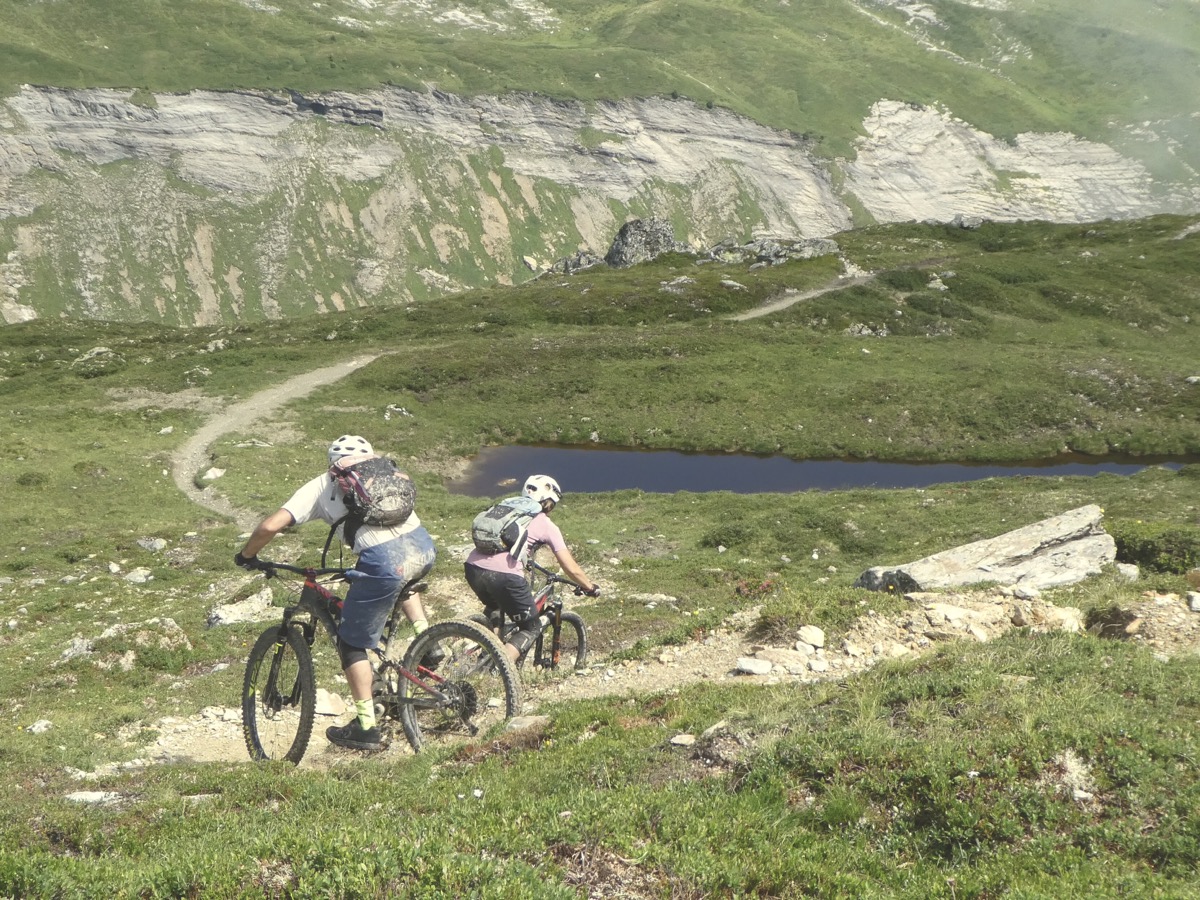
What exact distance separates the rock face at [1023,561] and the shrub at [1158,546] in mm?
465

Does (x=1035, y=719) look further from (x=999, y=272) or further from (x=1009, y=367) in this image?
(x=999, y=272)

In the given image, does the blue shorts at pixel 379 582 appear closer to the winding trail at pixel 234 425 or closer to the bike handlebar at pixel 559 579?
the bike handlebar at pixel 559 579

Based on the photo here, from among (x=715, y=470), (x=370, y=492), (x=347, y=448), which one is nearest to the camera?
(x=370, y=492)

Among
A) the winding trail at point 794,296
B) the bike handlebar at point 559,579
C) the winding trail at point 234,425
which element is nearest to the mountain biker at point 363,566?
the bike handlebar at point 559,579

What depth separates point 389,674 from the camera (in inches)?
432

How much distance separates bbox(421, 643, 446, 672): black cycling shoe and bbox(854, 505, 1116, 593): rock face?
11190 millimetres

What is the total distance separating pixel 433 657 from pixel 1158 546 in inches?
685

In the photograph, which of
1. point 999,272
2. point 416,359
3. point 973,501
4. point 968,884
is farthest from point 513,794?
point 999,272

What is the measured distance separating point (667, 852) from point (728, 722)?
329cm

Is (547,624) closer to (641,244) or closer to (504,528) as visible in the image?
(504,528)

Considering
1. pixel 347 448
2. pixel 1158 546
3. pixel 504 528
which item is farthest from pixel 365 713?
pixel 1158 546

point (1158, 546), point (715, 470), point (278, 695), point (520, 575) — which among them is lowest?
point (715, 470)

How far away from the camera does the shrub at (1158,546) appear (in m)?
18.5

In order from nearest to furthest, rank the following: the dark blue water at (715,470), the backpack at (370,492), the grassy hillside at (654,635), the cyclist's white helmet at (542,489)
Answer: the grassy hillside at (654,635) < the backpack at (370,492) < the cyclist's white helmet at (542,489) < the dark blue water at (715,470)
